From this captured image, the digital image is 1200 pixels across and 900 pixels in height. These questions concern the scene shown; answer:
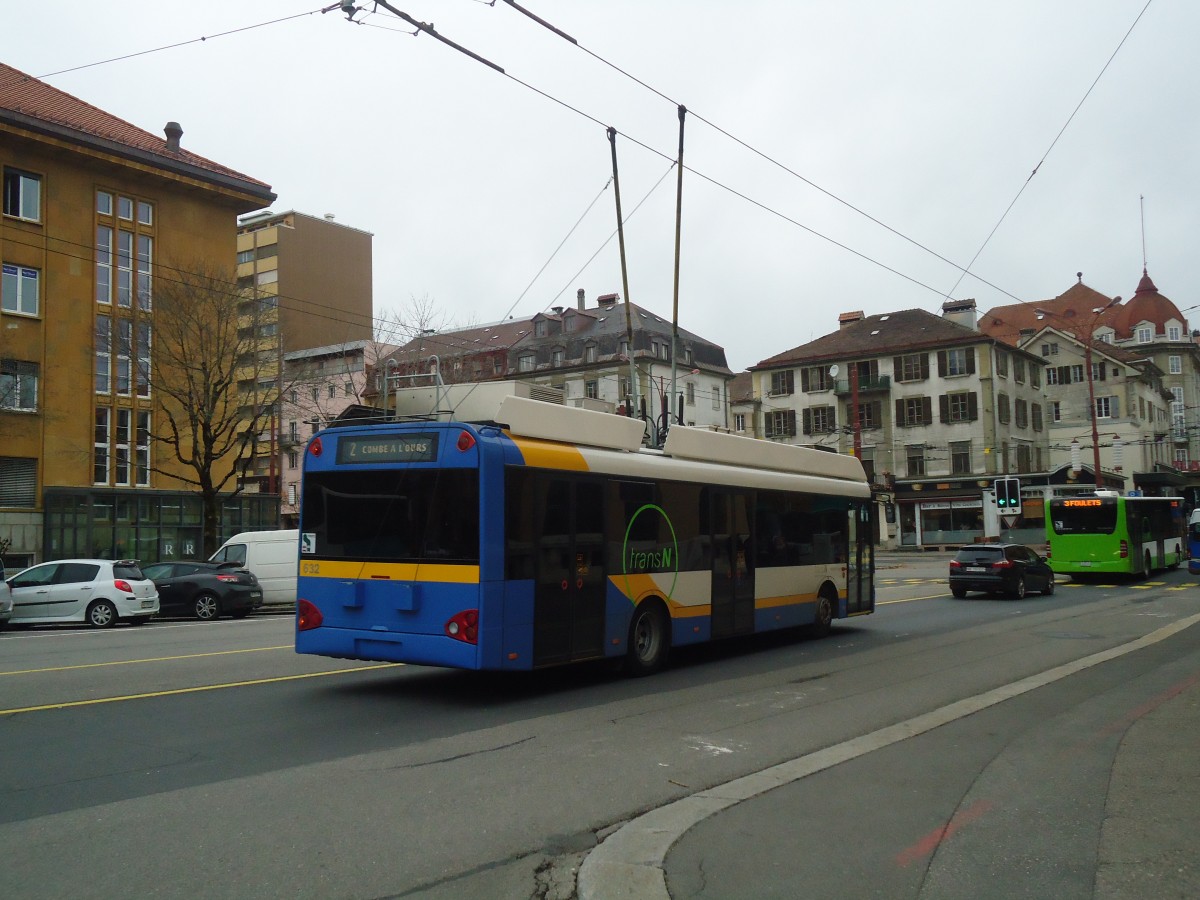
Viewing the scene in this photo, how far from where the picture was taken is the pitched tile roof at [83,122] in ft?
114

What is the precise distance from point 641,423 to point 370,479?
3.33 m

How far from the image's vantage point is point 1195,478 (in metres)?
93.4

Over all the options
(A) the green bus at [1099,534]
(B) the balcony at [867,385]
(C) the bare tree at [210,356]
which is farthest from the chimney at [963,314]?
(C) the bare tree at [210,356]

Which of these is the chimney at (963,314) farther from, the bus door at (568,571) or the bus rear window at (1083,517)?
the bus door at (568,571)

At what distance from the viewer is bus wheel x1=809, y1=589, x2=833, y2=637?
16719 millimetres

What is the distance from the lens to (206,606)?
80.7 ft

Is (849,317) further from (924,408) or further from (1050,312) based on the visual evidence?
(1050,312)

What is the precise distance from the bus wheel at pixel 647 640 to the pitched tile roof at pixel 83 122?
31.0 metres

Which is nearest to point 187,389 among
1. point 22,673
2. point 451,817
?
point 22,673

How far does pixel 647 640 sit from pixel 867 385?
5942cm

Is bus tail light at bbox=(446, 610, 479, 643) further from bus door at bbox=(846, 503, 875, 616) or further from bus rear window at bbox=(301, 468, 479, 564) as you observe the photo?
bus door at bbox=(846, 503, 875, 616)

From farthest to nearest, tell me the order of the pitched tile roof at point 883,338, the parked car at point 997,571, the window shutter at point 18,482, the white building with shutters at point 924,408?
the pitched tile roof at point 883,338
the white building with shutters at point 924,408
the window shutter at point 18,482
the parked car at point 997,571

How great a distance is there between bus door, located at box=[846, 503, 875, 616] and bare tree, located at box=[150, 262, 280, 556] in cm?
1989

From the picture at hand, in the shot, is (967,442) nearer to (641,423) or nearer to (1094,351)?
(1094,351)
